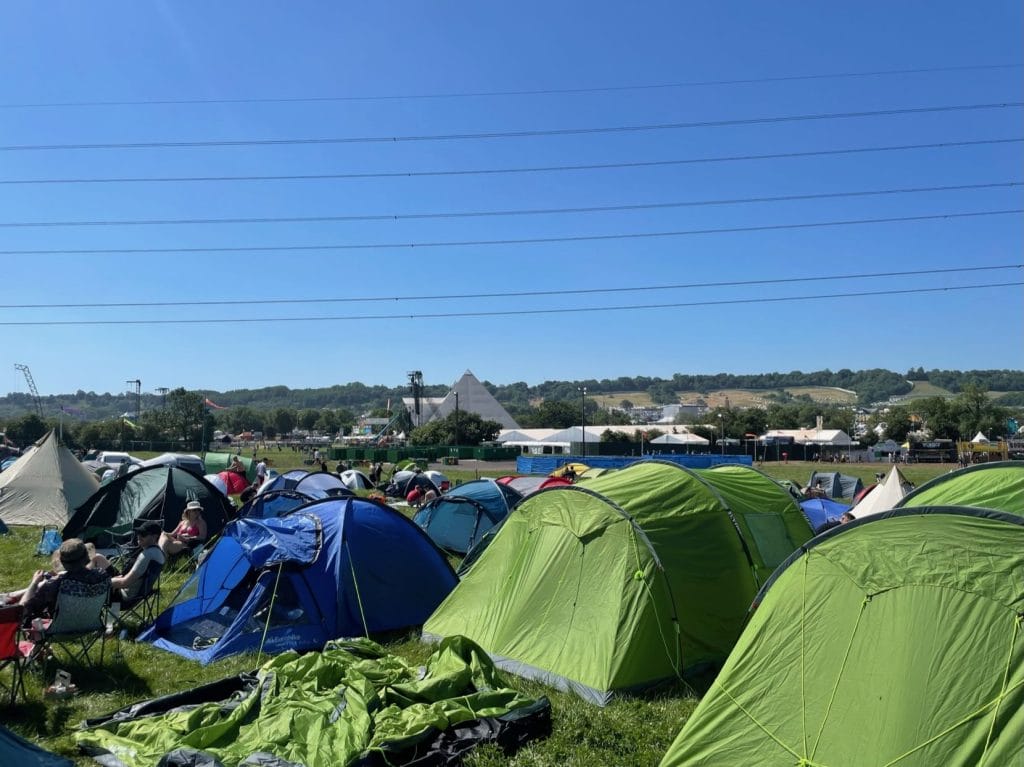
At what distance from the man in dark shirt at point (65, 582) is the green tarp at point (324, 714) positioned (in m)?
1.39

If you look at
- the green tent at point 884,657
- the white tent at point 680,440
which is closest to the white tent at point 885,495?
the green tent at point 884,657

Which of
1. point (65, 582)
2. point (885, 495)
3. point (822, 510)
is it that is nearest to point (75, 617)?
point (65, 582)

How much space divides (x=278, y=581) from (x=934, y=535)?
6.38 metres

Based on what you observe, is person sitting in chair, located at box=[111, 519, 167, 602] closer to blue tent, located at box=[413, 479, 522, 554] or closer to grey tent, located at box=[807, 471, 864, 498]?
blue tent, located at box=[413, 479, 522, 554]

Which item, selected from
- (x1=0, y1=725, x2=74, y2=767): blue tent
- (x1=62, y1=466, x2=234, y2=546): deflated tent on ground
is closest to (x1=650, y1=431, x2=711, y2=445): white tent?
(x1=62, y1=466, x2=234, y2=546): deflated tent on ground

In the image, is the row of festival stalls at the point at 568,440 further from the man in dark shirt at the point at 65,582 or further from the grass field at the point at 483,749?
the man in dark shirt at the point at 65,582

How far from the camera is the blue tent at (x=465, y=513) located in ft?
50.0

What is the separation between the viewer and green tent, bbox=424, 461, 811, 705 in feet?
23.1

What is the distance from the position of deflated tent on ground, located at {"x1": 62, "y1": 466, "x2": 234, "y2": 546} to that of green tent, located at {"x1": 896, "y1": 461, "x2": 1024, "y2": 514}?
39.5ft

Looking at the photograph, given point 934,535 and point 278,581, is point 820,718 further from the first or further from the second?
point 278,581

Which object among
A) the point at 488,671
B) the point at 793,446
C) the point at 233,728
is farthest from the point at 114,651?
the point at 793,446

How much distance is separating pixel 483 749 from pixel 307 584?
363cm

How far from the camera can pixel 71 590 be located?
711cm

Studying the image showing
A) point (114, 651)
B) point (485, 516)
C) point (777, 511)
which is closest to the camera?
point (114, 651)
